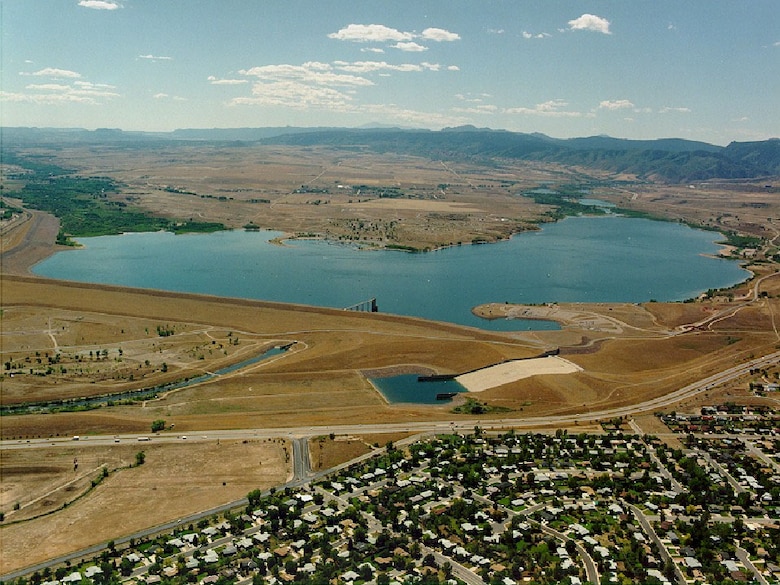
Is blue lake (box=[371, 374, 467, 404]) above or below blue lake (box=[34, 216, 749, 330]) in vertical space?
below

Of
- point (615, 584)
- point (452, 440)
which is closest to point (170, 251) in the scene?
point (452, 440)

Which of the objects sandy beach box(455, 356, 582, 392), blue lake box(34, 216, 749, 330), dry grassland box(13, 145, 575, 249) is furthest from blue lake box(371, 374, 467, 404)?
dry grassland box(13, 145, 575, 249)

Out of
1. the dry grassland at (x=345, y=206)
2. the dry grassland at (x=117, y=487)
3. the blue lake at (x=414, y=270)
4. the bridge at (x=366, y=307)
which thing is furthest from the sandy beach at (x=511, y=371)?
the dry grassland at (x=345, y=206)

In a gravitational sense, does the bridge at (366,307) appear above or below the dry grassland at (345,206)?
below

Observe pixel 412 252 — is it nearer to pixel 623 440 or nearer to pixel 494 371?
pixel 494 371

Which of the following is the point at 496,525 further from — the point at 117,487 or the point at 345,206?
the point at 345,206

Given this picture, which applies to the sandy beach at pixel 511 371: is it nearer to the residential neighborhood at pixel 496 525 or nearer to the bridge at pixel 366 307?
the residential neighborhood at pixel 496 525

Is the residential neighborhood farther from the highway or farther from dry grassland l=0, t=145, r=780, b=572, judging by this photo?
dry grassland l=0, t=145, r=780, b=572
